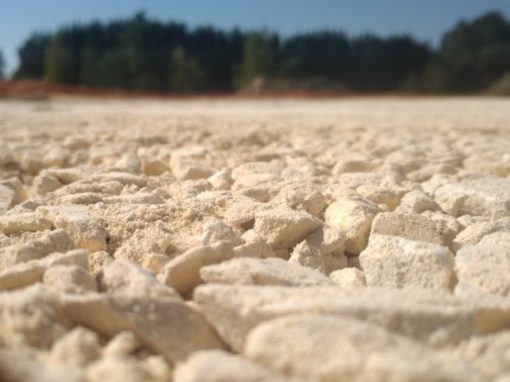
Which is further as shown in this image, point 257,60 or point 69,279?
point 257,60

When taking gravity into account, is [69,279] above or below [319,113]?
below

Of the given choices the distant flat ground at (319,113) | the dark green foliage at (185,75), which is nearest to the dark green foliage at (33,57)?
the dark green foliage at (185,75)

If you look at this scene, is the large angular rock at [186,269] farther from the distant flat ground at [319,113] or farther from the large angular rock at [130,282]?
the distant flat ground at [319,113]

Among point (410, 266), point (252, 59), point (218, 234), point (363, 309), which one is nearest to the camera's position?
point (363, 309)

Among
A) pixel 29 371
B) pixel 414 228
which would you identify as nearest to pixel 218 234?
pixel 414 228

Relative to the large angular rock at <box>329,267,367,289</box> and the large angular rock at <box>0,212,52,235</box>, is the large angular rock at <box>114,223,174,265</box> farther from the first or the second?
the large angular rock at <box>329,267,367,289</box>

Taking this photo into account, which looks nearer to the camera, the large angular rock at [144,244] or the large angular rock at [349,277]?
the large angular rock at [349,277]

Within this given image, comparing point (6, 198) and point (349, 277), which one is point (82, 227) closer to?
point (6, 198)

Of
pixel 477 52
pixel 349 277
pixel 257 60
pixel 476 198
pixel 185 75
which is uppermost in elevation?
pixel 477 52
